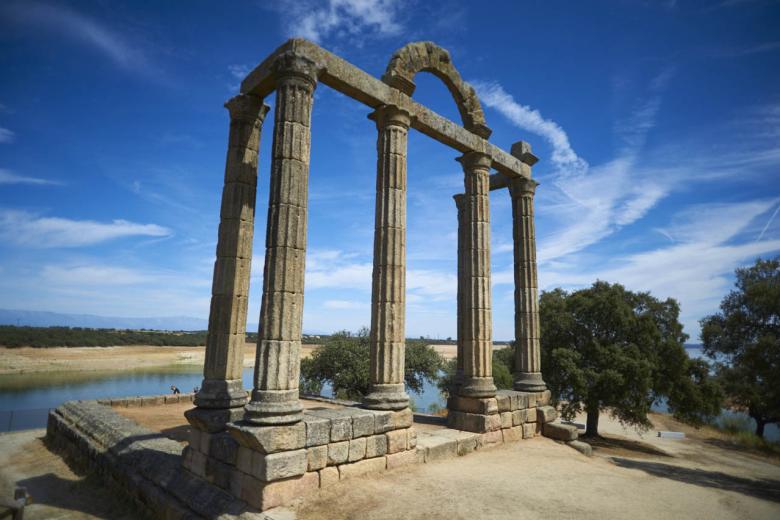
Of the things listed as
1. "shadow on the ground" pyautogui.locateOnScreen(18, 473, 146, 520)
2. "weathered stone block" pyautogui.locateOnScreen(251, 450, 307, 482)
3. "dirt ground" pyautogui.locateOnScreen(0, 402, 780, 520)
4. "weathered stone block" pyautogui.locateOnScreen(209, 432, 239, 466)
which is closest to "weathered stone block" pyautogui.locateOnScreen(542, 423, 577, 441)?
"dirt ground" pyautogui.locateOnScreen(0, 402, 780, 520)

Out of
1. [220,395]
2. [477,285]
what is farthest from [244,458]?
[477,285]

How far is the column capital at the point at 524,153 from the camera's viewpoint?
45.0 ft

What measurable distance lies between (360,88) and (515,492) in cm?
828

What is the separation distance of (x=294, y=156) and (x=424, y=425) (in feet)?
26.1

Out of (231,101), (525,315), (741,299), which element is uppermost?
(231,101)

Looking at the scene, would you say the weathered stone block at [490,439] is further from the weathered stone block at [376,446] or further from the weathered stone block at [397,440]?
the weathered stone block at [376,446]

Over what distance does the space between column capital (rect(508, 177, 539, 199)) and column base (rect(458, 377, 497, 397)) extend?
6162mm

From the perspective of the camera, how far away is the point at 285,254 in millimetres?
7203

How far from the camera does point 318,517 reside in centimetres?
593

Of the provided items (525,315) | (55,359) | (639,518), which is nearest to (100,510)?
(639,518)

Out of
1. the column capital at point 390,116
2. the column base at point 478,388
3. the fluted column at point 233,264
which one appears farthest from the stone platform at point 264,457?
the column capital at point 390,116

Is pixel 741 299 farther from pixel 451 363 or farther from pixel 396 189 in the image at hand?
pixel 396 189

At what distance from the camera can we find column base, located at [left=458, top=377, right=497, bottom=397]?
34.7 ft

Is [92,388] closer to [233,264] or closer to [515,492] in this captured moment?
[233,264]
